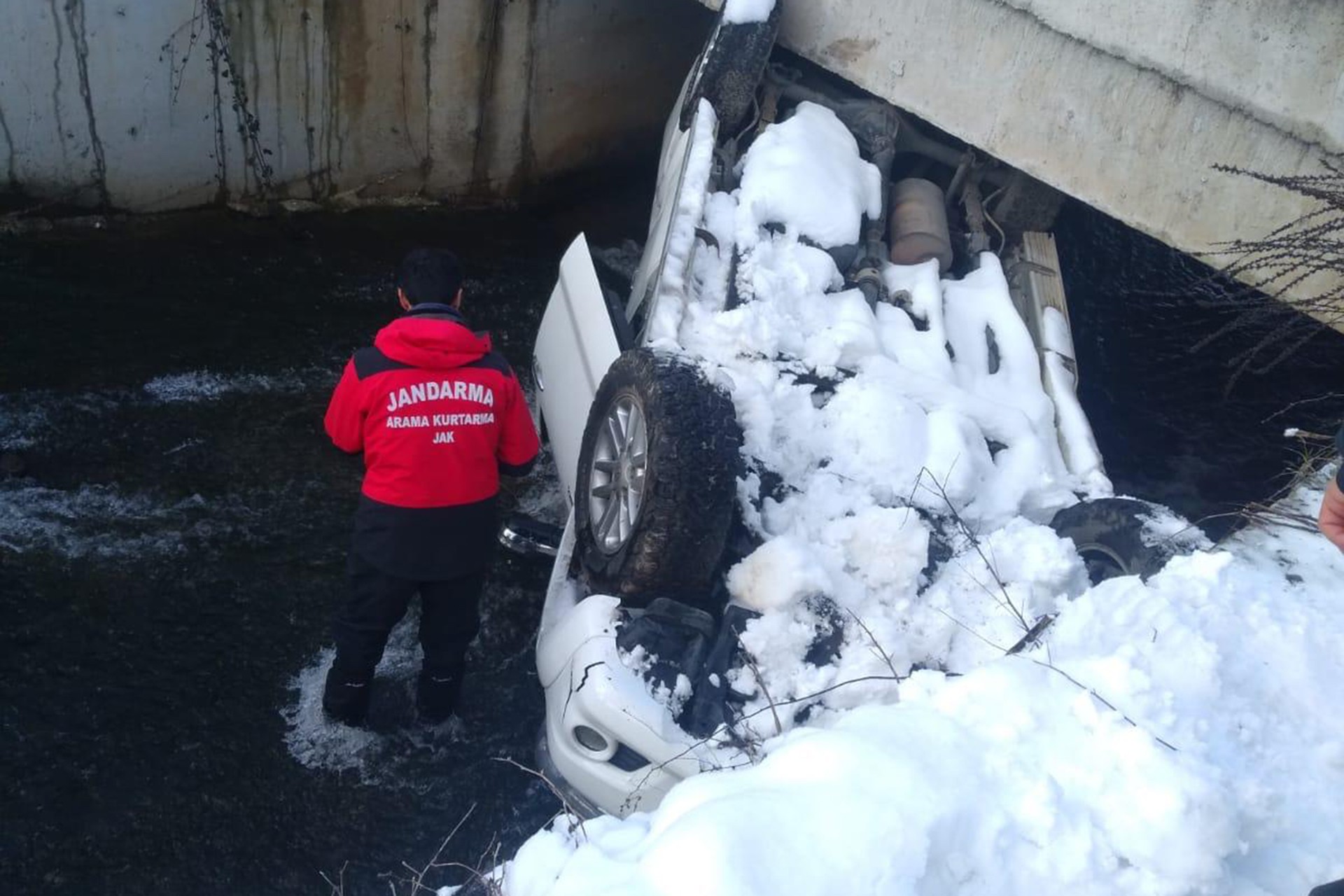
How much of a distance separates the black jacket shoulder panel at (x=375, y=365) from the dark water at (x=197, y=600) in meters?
1.45

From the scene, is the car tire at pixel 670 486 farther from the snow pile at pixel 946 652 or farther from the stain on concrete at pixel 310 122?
the stain on concrete at pixel 310 122

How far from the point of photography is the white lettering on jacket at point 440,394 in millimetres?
3258

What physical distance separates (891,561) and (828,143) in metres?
2.43

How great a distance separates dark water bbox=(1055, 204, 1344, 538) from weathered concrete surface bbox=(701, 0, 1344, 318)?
820 mm

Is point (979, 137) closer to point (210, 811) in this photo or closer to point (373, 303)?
point (373, 303)

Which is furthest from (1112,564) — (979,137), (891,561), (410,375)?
(979,137)

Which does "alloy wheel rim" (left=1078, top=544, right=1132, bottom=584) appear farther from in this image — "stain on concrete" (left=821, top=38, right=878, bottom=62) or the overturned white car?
"stain on concrete" (left=821, top=38, right=878, bottom=62)

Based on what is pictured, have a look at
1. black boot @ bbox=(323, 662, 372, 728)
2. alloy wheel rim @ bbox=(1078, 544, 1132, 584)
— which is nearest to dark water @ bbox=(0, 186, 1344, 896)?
black boot @ bbox=(323, 662, 372, 728)

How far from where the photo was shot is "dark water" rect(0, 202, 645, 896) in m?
3.52

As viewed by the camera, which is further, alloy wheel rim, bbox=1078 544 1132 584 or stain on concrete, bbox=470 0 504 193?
stain on concrete, bbox=470 0 504 193

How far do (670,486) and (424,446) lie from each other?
790 mm

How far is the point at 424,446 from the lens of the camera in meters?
3.31

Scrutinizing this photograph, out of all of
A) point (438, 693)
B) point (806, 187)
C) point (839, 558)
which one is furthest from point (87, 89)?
point (839, 558)

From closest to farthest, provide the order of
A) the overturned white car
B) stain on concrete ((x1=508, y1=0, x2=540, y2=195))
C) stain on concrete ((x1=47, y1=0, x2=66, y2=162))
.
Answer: the overturned white car → stain on concrete ((x1=47, y1=0, x2=66, y2=162)) → stain on concrete ((x1=508, y1=0, x2=540, y2=195))
